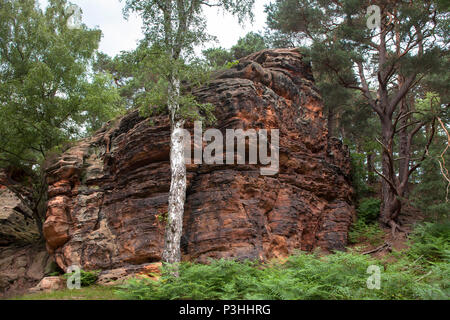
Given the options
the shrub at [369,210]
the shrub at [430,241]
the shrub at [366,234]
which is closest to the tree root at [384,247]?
the shrub at [366,234]

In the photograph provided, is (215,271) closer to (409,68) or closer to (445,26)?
(409,68)

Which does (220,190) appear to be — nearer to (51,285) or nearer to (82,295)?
(82,295)

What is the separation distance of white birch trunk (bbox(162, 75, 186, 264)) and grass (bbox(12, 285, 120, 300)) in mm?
1918

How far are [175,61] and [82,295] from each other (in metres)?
8.62

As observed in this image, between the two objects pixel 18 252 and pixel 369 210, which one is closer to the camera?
pixel 369 210

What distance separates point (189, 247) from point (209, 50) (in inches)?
326

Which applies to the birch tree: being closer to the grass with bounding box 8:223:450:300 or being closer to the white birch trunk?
the white birch trunk

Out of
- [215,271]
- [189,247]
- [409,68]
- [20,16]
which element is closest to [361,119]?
[409,68]

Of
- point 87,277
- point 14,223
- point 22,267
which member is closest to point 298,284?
point 87,277

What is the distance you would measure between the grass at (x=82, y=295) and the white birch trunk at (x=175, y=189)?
1.92 m

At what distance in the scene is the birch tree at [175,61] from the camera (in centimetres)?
1165

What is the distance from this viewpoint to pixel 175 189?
11.4 meters

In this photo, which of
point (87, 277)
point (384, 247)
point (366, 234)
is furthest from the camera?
point (366, 234)

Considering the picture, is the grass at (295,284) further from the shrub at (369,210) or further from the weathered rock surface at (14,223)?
the weathered rock surface at (14,223)
